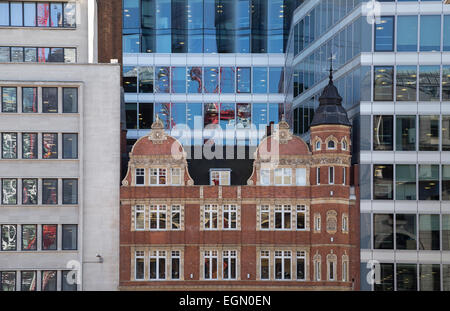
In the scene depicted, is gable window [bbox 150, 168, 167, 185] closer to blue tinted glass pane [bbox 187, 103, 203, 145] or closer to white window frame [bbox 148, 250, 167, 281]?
white window frame [bbox 148, 250, 167, 281]

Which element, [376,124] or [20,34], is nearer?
[376,124]

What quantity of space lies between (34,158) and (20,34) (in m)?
11.5

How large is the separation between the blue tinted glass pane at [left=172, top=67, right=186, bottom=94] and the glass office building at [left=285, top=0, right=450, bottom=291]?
26.8m

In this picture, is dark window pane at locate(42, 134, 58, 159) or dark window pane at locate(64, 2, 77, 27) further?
dark window pane at locate(64, 2, 77, 27)

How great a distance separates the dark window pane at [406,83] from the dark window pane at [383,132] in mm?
1870

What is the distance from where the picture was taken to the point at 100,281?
48.0m

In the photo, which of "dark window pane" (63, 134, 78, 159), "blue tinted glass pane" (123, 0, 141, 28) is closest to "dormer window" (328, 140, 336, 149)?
"dark window pane" (63, 134, 78, 159)

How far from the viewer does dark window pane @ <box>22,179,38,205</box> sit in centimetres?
4841

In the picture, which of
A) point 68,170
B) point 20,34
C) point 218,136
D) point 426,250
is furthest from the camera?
point 218,136

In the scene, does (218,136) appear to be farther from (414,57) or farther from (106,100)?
(414,57)

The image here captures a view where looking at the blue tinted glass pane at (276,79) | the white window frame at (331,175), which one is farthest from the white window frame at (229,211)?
the blue tinted glass pane at (276,79)

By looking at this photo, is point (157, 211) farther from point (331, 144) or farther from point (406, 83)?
point (406, 83)

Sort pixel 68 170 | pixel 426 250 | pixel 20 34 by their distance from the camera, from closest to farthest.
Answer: pixel 426 250
pixel 68 170
pixel 20 34

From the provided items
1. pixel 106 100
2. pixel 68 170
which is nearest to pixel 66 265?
pixel 68 170
